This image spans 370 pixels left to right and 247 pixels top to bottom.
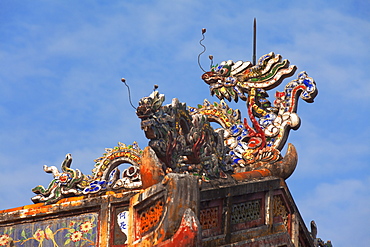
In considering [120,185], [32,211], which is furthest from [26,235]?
[120,185]

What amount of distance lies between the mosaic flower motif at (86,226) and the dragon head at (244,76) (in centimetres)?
518

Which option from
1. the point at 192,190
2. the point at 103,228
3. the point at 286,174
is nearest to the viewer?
the point at 192,190

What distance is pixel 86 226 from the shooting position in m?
18.8

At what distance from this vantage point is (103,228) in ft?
61.1

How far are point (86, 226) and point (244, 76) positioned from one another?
556 cm

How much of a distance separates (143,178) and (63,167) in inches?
91.8

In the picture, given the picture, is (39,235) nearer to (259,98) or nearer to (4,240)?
(4,240)

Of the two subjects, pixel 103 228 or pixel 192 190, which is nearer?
pixel 192 190

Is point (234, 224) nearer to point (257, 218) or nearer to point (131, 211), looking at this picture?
point (257, 218)

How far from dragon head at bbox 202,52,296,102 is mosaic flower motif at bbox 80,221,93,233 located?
518 cm

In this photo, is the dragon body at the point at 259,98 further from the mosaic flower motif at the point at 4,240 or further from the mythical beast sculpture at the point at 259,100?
the mosaic flower motif at the point at 4,240

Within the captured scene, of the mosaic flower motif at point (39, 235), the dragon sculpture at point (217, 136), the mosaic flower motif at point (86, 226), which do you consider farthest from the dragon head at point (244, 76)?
the mosaic flower motif at point (39, 235)

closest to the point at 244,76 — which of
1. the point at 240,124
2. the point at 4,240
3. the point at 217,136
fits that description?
the point at 240,124

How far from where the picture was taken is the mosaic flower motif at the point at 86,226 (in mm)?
18734
